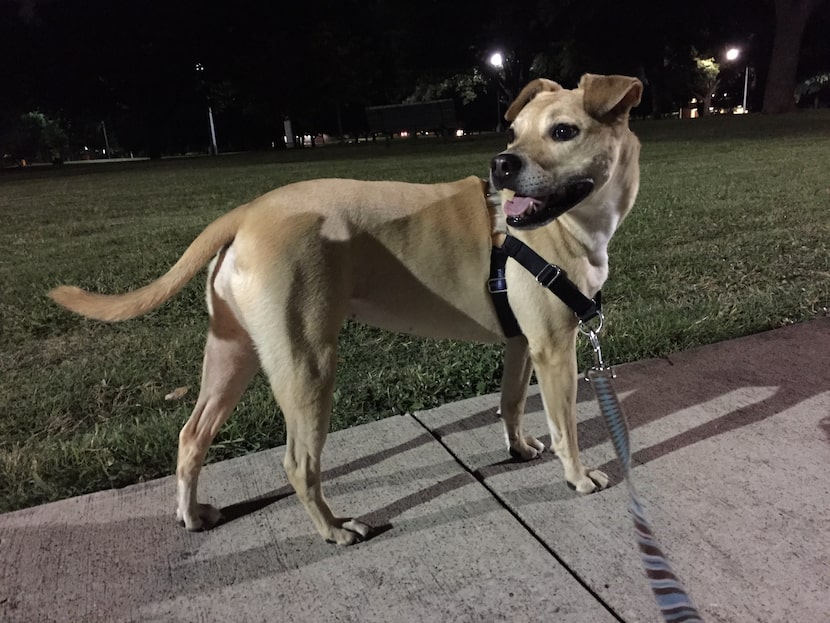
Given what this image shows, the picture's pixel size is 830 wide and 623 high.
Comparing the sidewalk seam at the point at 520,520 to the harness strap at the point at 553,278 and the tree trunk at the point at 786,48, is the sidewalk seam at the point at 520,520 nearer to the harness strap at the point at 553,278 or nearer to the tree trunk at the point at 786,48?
the harness strap at the point at 553,278

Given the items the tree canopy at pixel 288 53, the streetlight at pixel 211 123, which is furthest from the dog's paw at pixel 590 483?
the streetlight at pixel 211 123

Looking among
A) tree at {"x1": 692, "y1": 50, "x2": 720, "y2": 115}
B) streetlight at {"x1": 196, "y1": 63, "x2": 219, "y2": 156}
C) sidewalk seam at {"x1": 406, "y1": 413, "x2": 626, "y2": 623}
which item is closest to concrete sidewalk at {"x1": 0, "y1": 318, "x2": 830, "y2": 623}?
sidewalk seam at {"x1": 406, "y1": 413, "x2": 626, "y2": 623}

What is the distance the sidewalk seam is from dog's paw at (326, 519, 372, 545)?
0.55 meters

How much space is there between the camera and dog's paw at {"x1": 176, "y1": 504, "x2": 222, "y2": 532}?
249 centimetres

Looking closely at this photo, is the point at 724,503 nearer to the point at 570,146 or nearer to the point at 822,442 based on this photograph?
the point at 822,442

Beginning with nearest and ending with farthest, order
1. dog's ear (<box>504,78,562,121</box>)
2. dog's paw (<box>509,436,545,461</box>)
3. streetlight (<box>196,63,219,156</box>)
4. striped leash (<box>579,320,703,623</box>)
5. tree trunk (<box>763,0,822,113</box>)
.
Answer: striped leash (<box>579,320,703,623</box>) → dog's ear (<box>504,78,562,121</box>) → dog's paw (<box>509,436,545,461</box>) → tree trunk (<box>763,0,822,113</box>) → streetlight (<box>196,63,219,156</box>)

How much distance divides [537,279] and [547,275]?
4 cm

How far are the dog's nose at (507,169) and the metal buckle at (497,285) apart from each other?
369 millimetres

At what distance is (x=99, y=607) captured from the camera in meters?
2.12

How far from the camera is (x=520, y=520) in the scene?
2.48m

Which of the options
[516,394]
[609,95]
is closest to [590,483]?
[516,394]

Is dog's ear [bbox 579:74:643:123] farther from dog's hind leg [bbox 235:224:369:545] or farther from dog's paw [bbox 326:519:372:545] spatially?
dog's paw [bbox 326:519:372:545]

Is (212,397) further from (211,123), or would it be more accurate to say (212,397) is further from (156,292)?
(211,123)

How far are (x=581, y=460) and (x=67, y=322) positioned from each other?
3.94m
